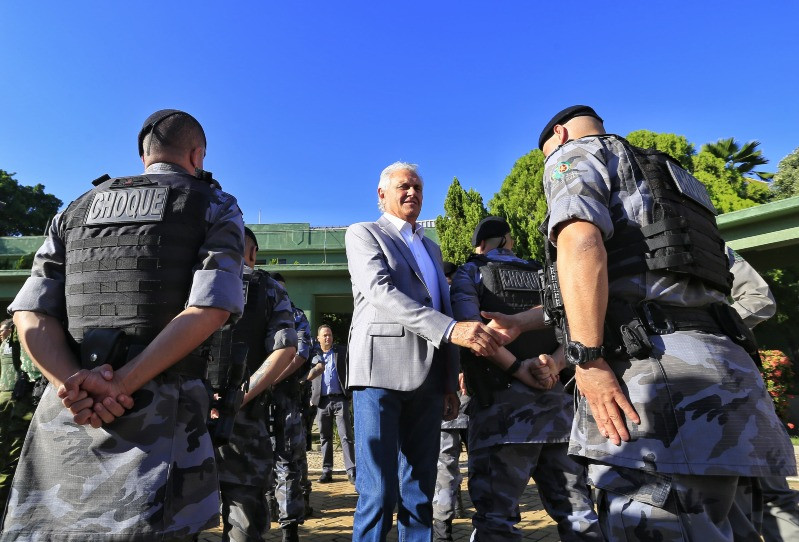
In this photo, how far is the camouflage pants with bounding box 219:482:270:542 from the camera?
3129mm

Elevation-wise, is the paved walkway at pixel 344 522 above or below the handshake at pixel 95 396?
below

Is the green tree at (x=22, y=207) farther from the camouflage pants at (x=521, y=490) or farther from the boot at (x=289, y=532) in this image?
the camouflage pants at (x=521, y=490)

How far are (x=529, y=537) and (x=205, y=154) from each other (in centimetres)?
387

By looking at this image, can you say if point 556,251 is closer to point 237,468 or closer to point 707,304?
point 707,304

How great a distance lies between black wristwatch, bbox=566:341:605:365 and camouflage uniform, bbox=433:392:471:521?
236 centimetres

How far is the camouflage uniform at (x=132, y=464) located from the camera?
68.6 inches

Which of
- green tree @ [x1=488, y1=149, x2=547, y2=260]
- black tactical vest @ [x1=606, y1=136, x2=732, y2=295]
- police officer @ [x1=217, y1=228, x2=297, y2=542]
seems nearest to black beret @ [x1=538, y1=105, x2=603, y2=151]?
black tactical vest @ [x1=606, y1=136, x2=732, y2=295]

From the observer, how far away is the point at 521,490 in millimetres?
3055

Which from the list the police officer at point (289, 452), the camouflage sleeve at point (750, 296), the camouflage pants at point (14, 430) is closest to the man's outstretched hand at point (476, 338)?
the police officer at point (289, 452)

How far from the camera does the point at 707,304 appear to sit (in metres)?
1.93

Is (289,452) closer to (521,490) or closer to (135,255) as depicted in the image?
(521,490)

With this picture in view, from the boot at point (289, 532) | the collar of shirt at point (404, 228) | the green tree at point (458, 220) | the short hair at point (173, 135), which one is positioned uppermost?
the green tree at point (458, 220)

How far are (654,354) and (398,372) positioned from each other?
127 cm

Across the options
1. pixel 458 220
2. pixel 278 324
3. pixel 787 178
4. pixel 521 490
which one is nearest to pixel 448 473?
pixel 521 490
